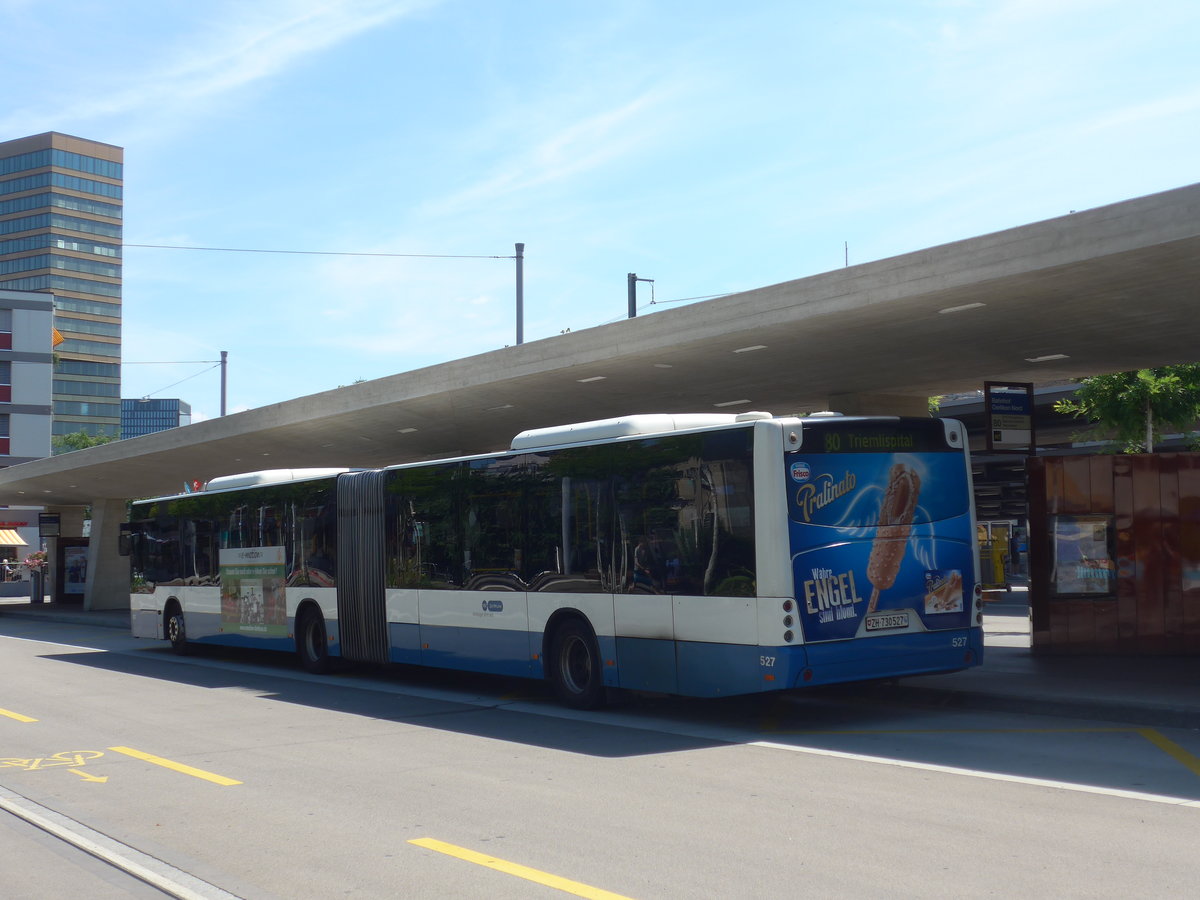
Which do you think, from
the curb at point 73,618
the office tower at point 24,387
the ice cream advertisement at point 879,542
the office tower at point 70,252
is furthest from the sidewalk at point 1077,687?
the office tower at point 70,252

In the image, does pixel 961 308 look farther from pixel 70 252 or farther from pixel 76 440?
pixel 70 252

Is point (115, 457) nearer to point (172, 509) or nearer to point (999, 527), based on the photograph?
point (172, 509)

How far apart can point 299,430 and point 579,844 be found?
20.2 metres

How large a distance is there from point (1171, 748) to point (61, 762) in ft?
31.3

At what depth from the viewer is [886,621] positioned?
11.7m

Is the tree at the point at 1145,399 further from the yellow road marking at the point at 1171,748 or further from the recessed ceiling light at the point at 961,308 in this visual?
the yellow road marking at the point at 1171,748

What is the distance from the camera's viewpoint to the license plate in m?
11.6

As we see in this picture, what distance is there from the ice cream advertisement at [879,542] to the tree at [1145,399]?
2638cm

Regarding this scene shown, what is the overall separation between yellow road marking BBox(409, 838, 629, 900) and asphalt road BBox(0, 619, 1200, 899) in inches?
0.8

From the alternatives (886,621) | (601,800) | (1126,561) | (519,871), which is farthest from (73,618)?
(519,871)

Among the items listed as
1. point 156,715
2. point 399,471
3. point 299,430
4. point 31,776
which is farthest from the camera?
point 299,430

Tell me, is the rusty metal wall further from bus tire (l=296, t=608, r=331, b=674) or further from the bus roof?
bus tire (l=296, t=608, r=331, b=674)

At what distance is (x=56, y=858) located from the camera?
7.34 m

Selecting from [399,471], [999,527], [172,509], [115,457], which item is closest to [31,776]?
[399,471]
